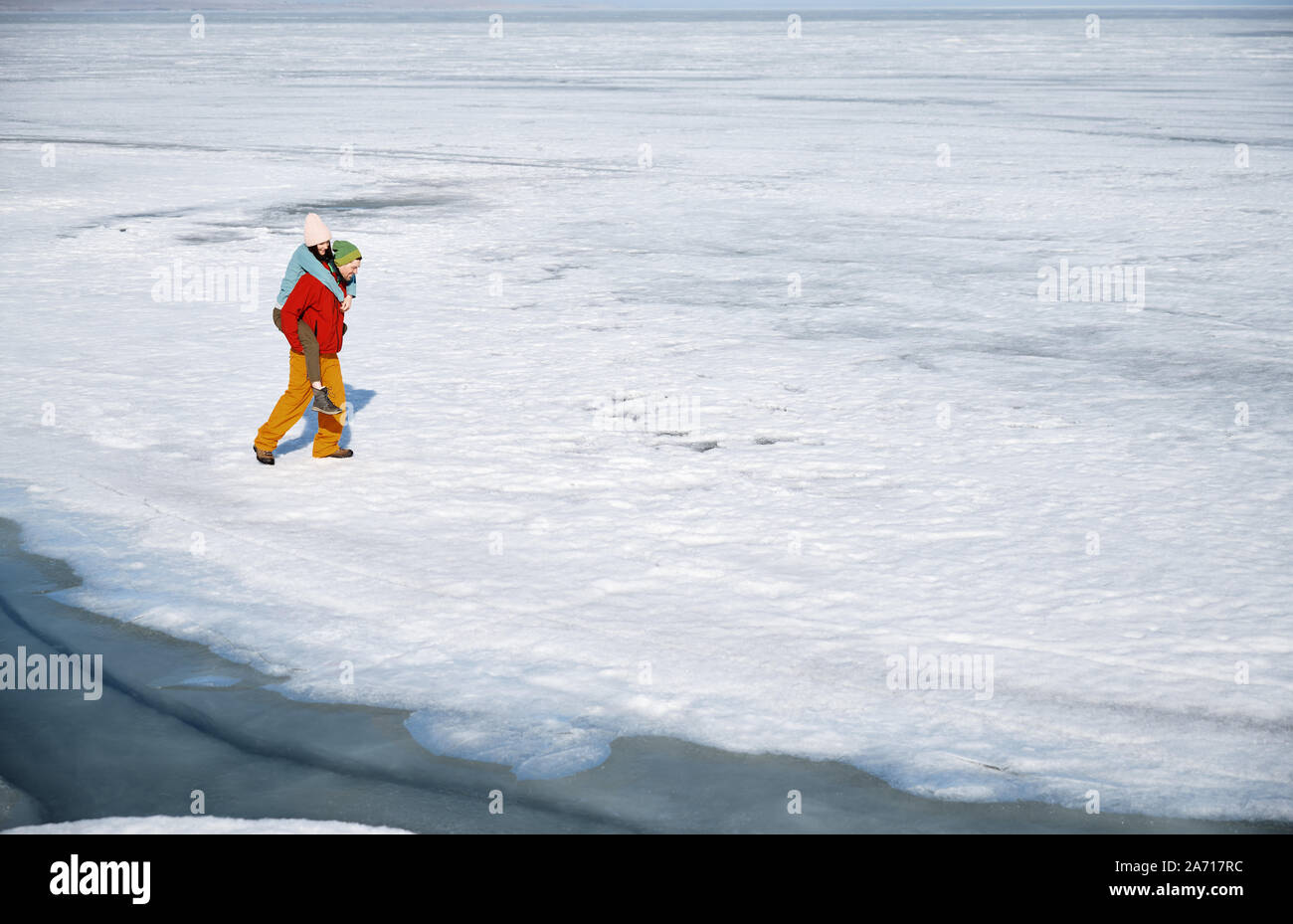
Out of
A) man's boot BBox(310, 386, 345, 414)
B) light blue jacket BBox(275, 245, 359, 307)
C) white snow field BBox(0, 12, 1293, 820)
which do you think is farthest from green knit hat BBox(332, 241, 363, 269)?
white snow field BBox(0, 12, 1293, 820)

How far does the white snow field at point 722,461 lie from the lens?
3.79 m

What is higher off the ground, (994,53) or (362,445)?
(994,53)

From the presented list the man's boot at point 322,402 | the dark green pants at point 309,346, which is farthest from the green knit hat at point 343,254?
the man's boot at point 322,402

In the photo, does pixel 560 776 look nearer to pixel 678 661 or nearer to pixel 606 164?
pixel 678 661

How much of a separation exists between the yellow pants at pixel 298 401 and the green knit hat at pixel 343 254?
43 cm

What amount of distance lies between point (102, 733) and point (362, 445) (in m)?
2.64

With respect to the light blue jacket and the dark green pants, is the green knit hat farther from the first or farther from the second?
the dark green pants

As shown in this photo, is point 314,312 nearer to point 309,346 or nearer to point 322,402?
point 309,346

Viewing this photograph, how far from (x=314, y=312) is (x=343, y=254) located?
284 millimetres

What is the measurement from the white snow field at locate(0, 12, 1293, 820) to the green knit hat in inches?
36.7

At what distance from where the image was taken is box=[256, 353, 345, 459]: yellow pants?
567 cm

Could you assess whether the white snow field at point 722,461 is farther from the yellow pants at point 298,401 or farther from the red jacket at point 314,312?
the red jacket at point 314,312
